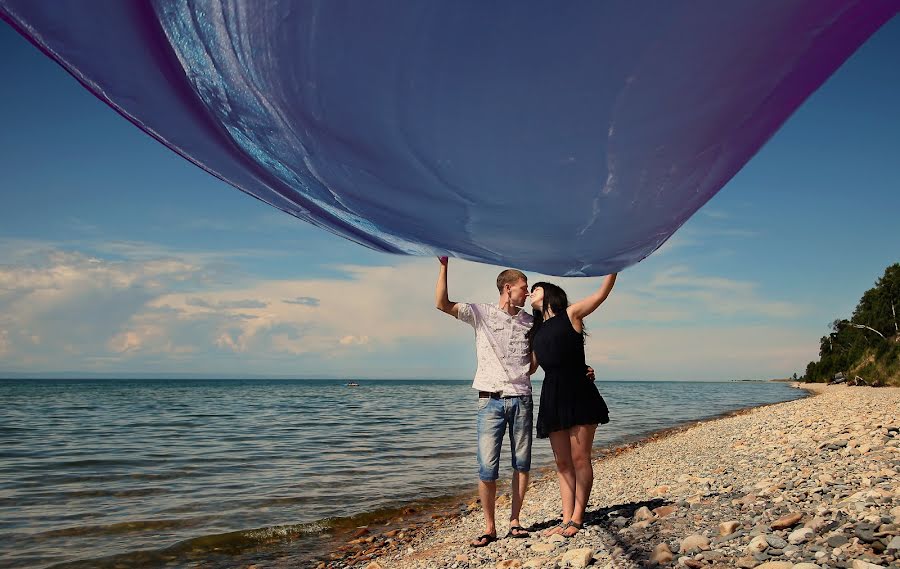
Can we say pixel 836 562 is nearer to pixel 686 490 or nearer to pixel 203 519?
pixel 686 490

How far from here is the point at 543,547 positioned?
4.98 m

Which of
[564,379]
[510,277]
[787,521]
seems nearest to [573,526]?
[564,379]

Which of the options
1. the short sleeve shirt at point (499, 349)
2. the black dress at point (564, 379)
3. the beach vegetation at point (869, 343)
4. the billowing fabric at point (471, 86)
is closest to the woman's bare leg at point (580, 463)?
the black dress at point (564, 379)

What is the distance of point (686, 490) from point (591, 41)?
20.6 ft

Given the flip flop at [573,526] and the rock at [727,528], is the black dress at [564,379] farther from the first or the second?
the rock at [727,528]

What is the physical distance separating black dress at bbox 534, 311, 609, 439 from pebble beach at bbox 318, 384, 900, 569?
936 mm

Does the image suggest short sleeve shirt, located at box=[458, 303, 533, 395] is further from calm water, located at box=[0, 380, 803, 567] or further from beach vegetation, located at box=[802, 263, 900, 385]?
beach vegetation, located at box=[802, 263, 900, 385]

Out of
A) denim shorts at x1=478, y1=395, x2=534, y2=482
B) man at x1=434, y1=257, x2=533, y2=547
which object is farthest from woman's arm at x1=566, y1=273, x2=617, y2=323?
denim shorts at x1=478, y1=395, x2=534, y2=482

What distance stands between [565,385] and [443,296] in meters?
1.17

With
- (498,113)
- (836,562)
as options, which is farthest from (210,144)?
(836,562)

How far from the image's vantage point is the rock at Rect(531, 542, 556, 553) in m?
4.93

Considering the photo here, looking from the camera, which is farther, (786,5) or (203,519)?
(203,519)

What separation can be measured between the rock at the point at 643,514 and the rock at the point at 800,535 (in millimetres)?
1294

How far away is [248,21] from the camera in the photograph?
1.55 metres
